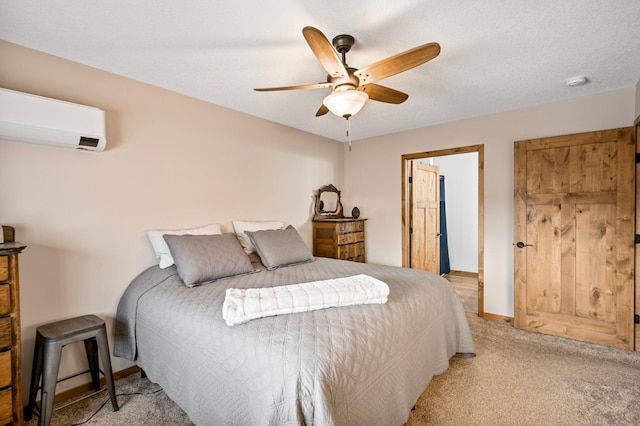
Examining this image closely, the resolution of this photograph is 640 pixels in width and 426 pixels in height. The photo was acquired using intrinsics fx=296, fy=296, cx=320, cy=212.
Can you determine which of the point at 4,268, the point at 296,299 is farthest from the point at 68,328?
the point at 296,299

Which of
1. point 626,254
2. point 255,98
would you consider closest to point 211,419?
point 255,98

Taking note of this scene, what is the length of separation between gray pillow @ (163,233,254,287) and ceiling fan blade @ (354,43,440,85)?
1.68 metres

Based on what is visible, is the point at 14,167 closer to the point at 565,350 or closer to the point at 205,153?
the point at 205,153

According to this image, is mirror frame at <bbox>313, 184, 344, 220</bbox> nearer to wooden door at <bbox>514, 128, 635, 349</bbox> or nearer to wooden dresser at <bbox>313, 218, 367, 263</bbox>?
wooden dresser at <bbox>313, 218, 367, 263</bbox>

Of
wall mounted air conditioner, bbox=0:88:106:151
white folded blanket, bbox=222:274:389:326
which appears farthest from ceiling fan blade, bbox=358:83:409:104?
wall mounted air conditioner, bbox=0:88:106:151

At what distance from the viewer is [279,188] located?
148 inches

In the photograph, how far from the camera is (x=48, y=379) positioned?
1.74m

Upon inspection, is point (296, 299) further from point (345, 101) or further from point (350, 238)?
point (350, 238)

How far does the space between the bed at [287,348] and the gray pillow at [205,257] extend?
13mm

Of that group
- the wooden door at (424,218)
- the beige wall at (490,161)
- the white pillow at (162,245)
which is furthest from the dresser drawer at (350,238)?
the white pillow at (162,245)

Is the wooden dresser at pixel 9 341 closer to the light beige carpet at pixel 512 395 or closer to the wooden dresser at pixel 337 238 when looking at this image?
the light beige carpet at pixel 512 395

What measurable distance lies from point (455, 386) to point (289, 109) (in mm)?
2921

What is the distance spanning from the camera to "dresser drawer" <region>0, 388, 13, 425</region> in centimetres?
152

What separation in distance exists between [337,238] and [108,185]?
258 cm
